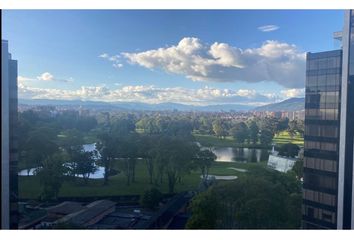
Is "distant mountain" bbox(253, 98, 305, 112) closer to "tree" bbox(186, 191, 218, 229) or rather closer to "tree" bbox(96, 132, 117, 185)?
"tree" bbox(186, 191, 218, 229)

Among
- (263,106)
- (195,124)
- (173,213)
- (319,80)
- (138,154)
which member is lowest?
(173,213)

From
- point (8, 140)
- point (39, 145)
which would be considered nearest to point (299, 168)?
point (39, 145)

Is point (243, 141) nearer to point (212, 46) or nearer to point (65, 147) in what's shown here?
point (212, 46)

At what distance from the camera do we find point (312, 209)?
313 centimetres

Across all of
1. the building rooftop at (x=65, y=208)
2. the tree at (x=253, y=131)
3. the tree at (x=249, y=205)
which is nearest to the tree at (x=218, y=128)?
the tree at (x=253, y=131)

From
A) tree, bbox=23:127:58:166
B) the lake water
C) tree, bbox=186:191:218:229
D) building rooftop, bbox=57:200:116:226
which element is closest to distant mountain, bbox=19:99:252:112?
tree, bbox=23:127:58:166

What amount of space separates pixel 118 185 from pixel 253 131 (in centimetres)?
159

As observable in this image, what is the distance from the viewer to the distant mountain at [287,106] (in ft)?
10.1

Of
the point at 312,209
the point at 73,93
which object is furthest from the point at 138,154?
the point at 312,209

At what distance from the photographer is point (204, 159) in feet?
10.5

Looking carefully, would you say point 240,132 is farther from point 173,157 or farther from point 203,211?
point 203,211

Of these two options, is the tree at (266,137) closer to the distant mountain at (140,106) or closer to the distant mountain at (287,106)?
the distant mountain at (287,106)

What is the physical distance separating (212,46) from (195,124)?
33.0 inches

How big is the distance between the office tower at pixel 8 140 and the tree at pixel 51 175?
27 centimetres
